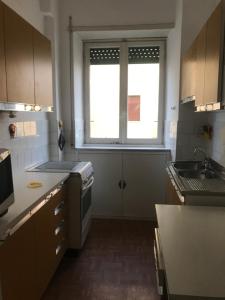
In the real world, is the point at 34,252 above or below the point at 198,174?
below

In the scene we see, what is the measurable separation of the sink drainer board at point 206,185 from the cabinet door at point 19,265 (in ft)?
3.82

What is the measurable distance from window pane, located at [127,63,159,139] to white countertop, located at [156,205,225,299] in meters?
2.29

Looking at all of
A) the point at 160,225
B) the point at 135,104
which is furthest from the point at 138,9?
the point at 160,225

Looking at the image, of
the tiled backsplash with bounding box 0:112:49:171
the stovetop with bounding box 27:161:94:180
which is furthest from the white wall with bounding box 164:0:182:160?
the tiled backsplash with bounding box 0:112:49:171

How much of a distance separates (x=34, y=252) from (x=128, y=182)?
192cm

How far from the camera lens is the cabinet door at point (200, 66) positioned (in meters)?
1.91

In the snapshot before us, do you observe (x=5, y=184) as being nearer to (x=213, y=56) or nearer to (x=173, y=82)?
(x=213, y=56)

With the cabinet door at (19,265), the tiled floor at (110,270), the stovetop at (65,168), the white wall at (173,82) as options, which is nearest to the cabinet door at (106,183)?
the tiled floor at (110,270)

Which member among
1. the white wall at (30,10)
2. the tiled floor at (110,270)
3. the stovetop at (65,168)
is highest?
the white wall at (30,10)

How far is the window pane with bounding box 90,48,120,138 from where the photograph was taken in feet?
12.4

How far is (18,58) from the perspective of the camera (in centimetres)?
182

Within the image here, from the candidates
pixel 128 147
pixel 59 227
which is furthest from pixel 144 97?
pixel 59 227

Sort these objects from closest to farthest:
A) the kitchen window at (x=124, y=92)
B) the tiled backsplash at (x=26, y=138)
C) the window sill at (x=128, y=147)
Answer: the tiled backsplash at (x=26, y=138)
the window sill at (x=128, y=147)
the kitchen window at (x=124, y=92)

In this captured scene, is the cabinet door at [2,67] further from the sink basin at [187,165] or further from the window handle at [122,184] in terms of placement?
the window handle at [122,184]
